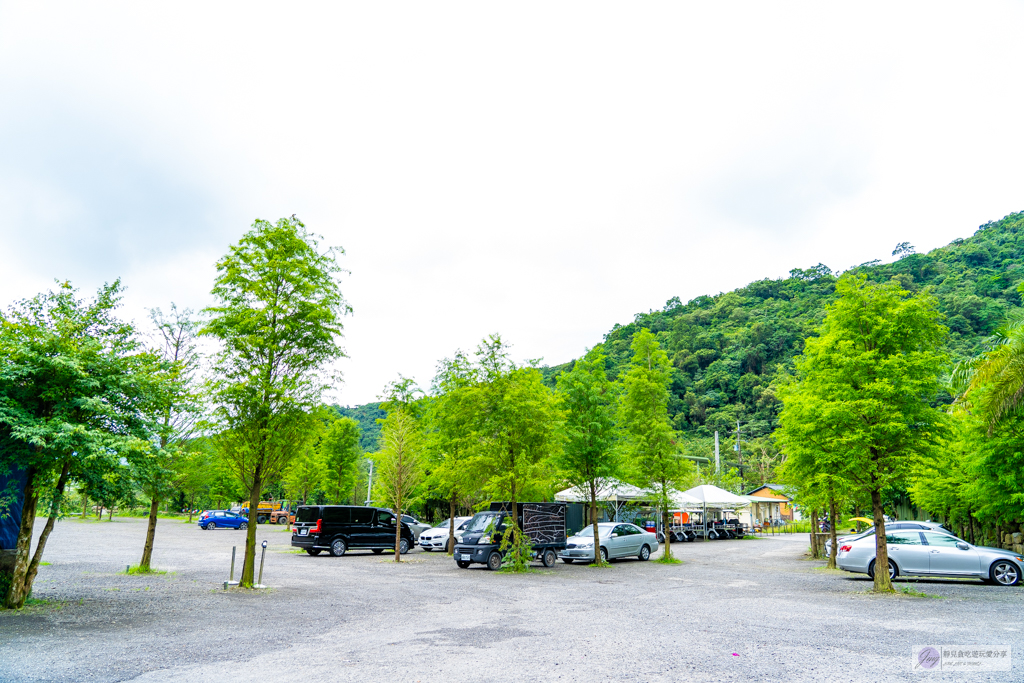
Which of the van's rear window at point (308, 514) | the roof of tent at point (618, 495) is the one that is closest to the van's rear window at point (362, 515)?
the van's rear window at point (308, 514)

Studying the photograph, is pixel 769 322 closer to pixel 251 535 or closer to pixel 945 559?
pixel 945 559

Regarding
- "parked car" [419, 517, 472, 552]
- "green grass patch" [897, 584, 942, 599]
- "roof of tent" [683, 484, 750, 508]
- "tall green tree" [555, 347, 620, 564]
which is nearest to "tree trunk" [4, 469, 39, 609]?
"tall green tree" [555, 347, 620, 564]

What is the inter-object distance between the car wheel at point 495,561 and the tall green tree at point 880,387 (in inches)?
391

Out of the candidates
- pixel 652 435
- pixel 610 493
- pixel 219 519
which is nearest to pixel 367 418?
pixel 219 519

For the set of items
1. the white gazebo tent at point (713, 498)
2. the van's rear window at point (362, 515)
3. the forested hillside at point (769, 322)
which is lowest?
the van's rear window at point (362, 515)

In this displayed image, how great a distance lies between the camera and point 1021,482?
47.4ft

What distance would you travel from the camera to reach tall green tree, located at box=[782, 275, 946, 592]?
1306 cm

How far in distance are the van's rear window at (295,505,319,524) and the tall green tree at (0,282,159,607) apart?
13.8m

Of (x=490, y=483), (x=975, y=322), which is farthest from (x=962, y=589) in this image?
(x=975, y=322)

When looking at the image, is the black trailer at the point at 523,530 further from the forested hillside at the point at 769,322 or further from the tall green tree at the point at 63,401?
the forested hillside at the point at 769,322

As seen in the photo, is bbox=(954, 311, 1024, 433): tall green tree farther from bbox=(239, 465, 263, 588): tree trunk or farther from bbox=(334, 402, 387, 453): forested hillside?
bbox=(334, 402, 387, 453): forested hillside

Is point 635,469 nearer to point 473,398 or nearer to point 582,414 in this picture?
point 582,414

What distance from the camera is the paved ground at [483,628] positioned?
21.1ft

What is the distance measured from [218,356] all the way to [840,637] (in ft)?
41.5
